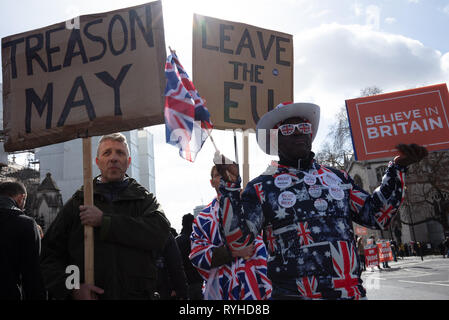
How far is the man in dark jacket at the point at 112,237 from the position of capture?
111 inches

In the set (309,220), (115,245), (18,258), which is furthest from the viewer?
(18,258)

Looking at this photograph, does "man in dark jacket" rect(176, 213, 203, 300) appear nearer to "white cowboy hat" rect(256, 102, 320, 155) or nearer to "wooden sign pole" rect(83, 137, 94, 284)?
"wooden sign pole" rect(83, 137, 94, 284)

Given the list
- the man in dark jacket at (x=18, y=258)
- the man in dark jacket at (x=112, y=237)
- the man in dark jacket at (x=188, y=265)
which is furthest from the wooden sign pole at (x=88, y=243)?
the man in dark jacket at (x=188, y=265)

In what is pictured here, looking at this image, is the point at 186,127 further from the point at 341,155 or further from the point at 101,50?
the point at 341,155

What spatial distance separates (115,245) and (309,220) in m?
1.36

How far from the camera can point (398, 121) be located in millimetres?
3023

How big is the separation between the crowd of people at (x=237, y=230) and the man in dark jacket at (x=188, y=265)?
67.3 inches

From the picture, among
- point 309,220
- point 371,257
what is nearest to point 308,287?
point 309,220

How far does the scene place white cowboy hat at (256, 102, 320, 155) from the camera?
8.77ft

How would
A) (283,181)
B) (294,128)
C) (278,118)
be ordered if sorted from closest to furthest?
(283,181), (294,128), (278,118)

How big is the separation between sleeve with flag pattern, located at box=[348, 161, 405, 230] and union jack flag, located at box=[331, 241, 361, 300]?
28 centimetres

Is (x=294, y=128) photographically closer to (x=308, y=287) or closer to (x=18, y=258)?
(x=308, y=287)

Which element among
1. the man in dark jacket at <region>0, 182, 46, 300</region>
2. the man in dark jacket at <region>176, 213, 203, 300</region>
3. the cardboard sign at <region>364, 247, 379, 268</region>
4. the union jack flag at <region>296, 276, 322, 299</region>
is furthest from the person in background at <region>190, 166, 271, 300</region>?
the cardboard sign at <region>364, 247, 379, 268</region>

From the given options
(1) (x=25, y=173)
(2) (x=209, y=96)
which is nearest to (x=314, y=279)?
(2) (x=209, y=96)
